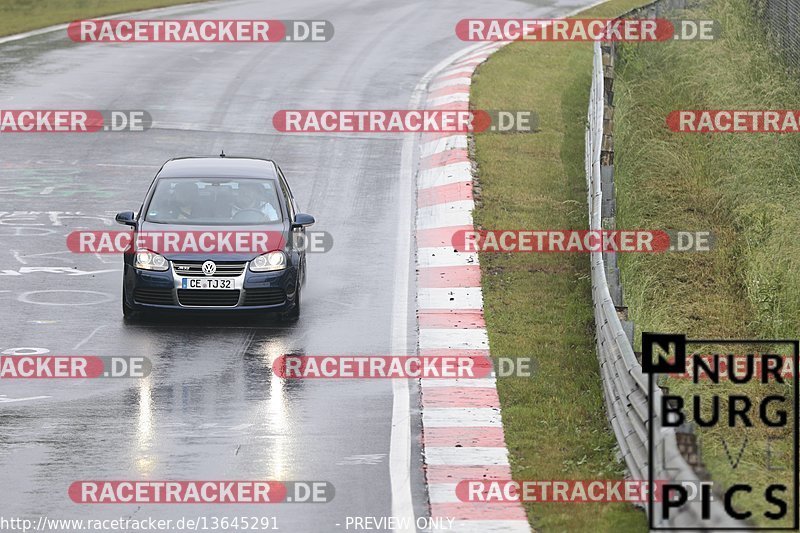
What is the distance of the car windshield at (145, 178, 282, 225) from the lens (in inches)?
663

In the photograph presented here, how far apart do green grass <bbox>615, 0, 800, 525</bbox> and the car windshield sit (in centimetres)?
400

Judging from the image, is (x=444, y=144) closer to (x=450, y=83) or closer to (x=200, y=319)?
(x=450, y=83)

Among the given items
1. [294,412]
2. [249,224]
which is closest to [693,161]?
[249,224]

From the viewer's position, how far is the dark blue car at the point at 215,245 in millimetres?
15922

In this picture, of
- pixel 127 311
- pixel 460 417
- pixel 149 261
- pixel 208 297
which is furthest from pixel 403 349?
pixel 127 311

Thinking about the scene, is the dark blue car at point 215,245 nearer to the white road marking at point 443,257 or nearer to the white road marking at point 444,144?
the white road marking at point 443,257

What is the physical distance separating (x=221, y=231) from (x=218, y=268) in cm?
67

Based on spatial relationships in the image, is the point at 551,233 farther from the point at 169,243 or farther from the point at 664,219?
the point at 169,243

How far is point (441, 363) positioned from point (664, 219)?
6778mm

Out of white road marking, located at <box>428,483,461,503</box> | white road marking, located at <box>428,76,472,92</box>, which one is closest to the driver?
white road marking, located at <box>428,483,461,503</box>

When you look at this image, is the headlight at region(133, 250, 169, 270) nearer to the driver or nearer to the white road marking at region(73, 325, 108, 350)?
the white road marking at region(73, 325, 108, 350)

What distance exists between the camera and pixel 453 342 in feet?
51.0

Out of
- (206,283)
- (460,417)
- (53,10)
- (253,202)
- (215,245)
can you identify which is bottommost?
(460,417)

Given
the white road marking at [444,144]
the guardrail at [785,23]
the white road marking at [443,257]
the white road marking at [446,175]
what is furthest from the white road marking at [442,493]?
the guardrail at [785,23]
